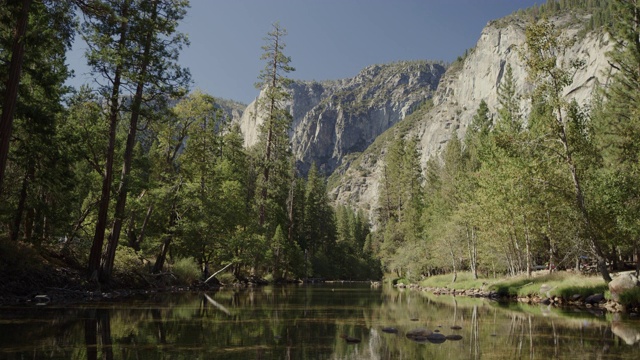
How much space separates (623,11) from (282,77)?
86.2ft

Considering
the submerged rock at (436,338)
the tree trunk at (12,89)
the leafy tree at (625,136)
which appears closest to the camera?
the submerged rock at (436,338)

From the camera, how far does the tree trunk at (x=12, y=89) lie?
42.3 ft

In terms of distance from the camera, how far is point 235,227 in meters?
40.2

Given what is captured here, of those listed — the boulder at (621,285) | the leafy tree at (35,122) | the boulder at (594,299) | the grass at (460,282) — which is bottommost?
the grass at (460,282)

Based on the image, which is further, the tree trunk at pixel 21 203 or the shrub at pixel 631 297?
the tree trunk at pixel 21 203

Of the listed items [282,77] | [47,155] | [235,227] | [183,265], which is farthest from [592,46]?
[47,155]

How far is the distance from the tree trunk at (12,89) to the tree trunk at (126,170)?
7.01 metres

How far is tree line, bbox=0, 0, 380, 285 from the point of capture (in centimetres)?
1540

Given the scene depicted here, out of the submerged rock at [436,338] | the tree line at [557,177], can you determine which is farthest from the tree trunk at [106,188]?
the tree line at [557,177]

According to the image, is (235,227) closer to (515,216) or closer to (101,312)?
(515,216)

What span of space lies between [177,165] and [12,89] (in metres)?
25.1

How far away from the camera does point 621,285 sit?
62.2 ft

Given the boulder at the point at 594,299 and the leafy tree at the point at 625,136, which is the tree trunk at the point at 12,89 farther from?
the leafy tree at the point at 625,136

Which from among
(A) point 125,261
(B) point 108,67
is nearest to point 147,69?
(B) point 108,67
